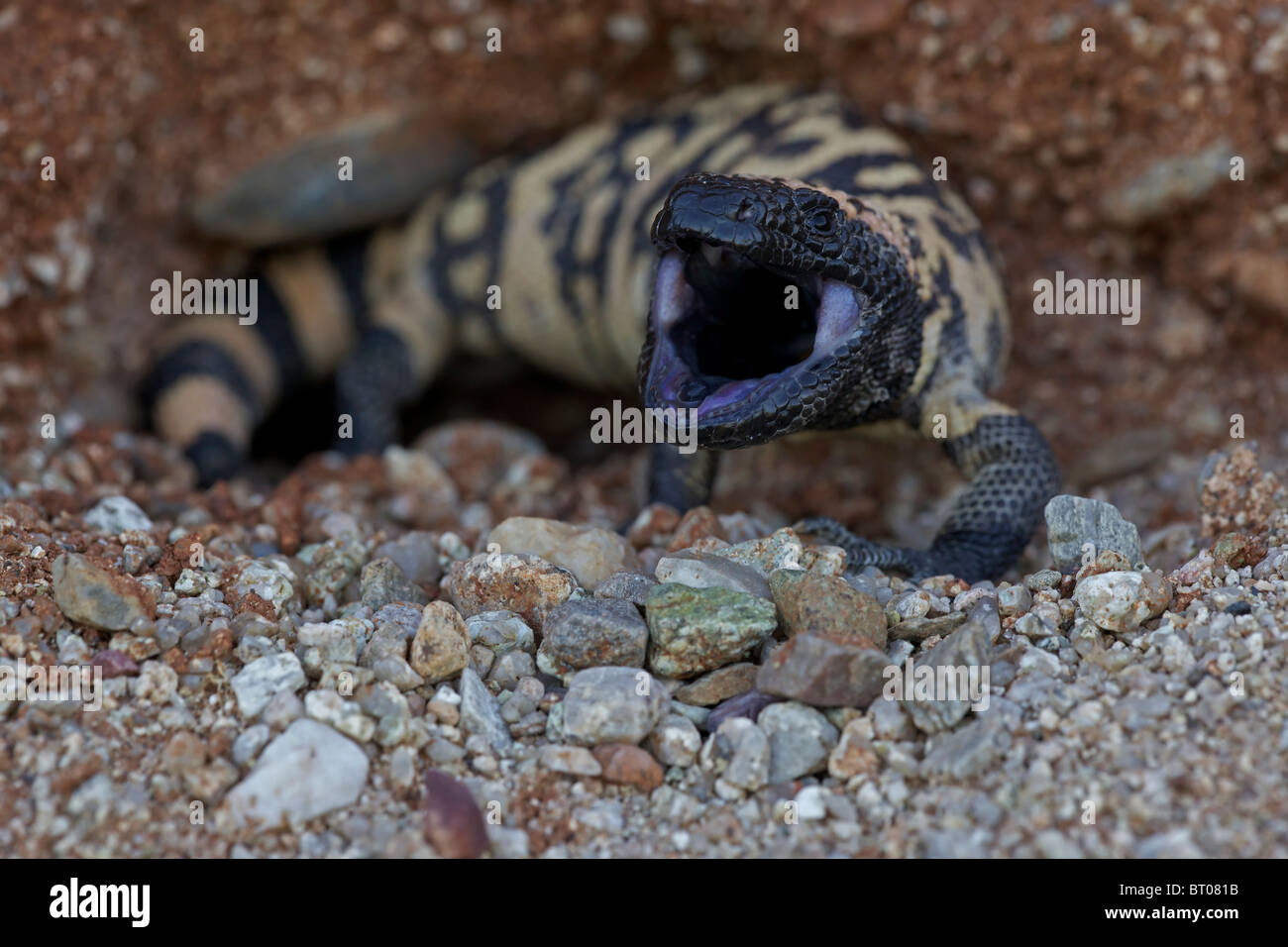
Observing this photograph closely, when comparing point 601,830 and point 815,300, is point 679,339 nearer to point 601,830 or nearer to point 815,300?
point 815,300

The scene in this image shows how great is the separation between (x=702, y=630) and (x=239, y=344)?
99.7 inches

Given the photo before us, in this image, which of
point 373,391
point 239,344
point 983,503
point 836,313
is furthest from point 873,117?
point 239,344

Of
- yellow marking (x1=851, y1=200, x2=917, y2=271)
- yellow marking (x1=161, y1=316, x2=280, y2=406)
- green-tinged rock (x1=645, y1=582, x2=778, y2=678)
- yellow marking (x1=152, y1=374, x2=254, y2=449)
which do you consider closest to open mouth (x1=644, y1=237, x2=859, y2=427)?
yellow marking (x1=851, y1=200, x2=917, y2=271)

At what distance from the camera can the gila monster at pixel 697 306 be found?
2410 millimetres

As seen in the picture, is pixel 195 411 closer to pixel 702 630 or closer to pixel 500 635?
pixel 500 635

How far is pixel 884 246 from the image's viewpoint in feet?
8.29

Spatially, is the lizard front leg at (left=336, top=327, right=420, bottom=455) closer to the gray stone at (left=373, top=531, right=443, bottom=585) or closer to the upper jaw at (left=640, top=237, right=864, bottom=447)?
the gray stone at (left=373, top=531, right=443, bottom=585)

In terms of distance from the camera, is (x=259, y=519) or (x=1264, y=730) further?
(x=259, y=519)

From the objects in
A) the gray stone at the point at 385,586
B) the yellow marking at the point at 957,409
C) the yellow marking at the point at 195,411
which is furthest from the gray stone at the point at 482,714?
the yellow marking at the point at 195,411

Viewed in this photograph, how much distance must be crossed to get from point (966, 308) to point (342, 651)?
1798mm

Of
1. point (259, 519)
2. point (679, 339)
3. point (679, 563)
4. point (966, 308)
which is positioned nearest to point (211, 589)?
point (259, 519)

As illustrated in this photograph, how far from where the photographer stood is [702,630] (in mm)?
1994

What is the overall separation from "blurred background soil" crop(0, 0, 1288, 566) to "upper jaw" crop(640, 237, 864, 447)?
1.91 ft
